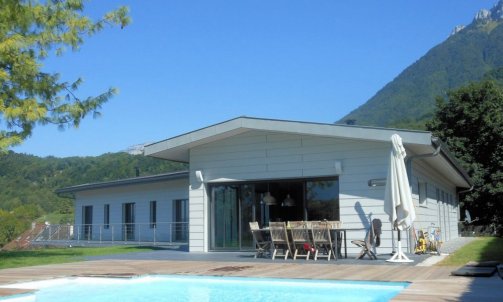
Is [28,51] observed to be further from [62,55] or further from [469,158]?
[469,158]

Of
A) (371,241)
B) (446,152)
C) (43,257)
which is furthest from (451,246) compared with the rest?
(43,257)

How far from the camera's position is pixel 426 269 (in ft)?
28.3

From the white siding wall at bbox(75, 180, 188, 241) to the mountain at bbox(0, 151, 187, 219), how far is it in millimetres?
16592

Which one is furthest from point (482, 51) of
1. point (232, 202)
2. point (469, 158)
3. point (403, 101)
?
point (232, 202)

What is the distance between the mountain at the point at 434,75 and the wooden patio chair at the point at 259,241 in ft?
205

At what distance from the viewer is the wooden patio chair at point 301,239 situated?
35.8ft

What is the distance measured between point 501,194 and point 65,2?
2487 centimetres

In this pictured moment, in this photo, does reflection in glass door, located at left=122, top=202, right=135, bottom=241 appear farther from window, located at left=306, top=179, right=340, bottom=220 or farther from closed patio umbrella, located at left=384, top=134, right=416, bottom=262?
closed patio umbrella, located at left=384, top=134, right=416, bottom=262

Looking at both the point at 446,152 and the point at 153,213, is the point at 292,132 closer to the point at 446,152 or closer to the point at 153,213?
the point at 446,152

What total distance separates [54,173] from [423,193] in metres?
48.1

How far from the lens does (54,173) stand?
55219 mm

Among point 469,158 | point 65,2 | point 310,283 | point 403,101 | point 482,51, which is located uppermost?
point 482,51

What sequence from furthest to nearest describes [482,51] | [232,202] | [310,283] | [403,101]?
[482,51], [403,101], [232,202], [310,283]

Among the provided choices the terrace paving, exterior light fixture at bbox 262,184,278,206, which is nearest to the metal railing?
exterior light fixture at bbox 262,184,278,206
